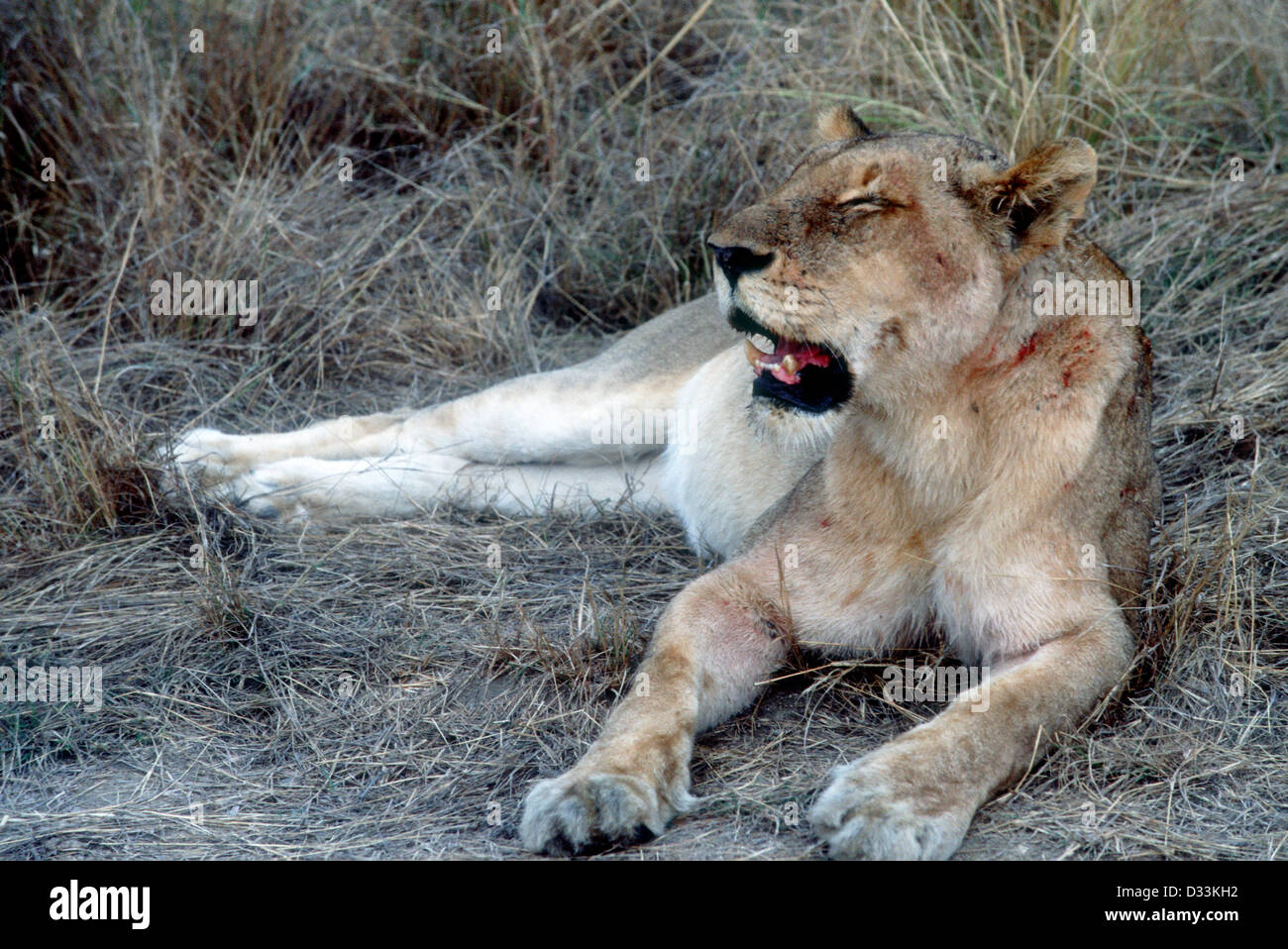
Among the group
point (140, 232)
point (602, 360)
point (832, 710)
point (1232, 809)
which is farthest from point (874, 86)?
point (1232, 809)

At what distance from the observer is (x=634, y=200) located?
6.46 meters

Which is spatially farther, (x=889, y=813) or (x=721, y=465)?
(x=721, y=465)

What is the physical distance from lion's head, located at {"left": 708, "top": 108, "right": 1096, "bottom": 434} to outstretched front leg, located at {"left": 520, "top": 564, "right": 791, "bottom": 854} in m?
0.71

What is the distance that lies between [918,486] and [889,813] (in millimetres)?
914

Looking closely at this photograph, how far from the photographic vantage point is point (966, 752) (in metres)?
2.96

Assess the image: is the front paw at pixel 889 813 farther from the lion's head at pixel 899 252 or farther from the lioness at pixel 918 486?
the lion's head at pixel 899 252

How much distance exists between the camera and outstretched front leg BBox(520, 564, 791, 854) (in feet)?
9.23

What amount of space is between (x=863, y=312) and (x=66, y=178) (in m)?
4.34

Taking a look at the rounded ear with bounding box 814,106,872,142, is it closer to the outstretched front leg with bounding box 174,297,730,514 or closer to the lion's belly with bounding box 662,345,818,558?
the lion's belly with bounding box 662,345,818,558

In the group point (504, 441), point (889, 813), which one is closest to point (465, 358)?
point (504, 441)

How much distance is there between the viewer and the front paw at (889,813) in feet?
9.01

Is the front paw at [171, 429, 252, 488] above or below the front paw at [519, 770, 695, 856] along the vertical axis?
above

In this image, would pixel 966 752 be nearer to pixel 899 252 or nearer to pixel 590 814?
pixel 590 814

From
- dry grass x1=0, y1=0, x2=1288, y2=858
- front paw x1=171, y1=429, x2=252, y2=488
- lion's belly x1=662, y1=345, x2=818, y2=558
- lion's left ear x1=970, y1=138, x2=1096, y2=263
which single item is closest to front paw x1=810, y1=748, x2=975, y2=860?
dry grass x1=0, y1=0, x2=1288, y2=858
